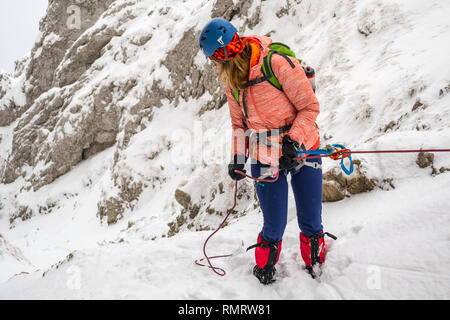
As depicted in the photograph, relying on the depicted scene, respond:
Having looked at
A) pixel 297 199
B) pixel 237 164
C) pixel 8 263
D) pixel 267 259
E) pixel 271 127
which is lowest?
pixel 8 263

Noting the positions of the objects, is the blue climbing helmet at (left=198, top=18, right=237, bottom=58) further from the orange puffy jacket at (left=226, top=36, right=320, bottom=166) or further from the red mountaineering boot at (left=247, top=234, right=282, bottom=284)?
the red mountaineering boot at (left=247, top=234, right=282, bottom=284)

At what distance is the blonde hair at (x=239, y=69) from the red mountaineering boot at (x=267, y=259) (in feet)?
5.20

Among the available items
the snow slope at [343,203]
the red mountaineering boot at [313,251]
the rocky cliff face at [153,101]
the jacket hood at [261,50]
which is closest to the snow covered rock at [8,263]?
the snow slope at [343,203]

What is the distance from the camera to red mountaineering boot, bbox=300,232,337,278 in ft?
8.34

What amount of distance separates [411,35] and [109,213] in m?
12.9

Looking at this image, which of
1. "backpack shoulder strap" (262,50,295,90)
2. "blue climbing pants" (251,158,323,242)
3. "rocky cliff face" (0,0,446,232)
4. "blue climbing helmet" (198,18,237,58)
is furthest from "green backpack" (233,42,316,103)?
"rocky cliff face" (0,0,446,232)

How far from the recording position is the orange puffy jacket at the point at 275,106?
2.17m

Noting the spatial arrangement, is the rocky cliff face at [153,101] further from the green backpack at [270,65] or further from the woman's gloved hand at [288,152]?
the green backpack at [270,65]

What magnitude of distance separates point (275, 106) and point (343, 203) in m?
1.98

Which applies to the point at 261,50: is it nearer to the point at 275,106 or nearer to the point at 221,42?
the point at 221,42

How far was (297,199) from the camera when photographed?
2.54 metres

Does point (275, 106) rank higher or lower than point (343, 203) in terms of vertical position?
higher

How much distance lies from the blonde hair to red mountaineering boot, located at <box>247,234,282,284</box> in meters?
1.59

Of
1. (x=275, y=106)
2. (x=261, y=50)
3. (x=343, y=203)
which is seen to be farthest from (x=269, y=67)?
(x=343, y=203)
